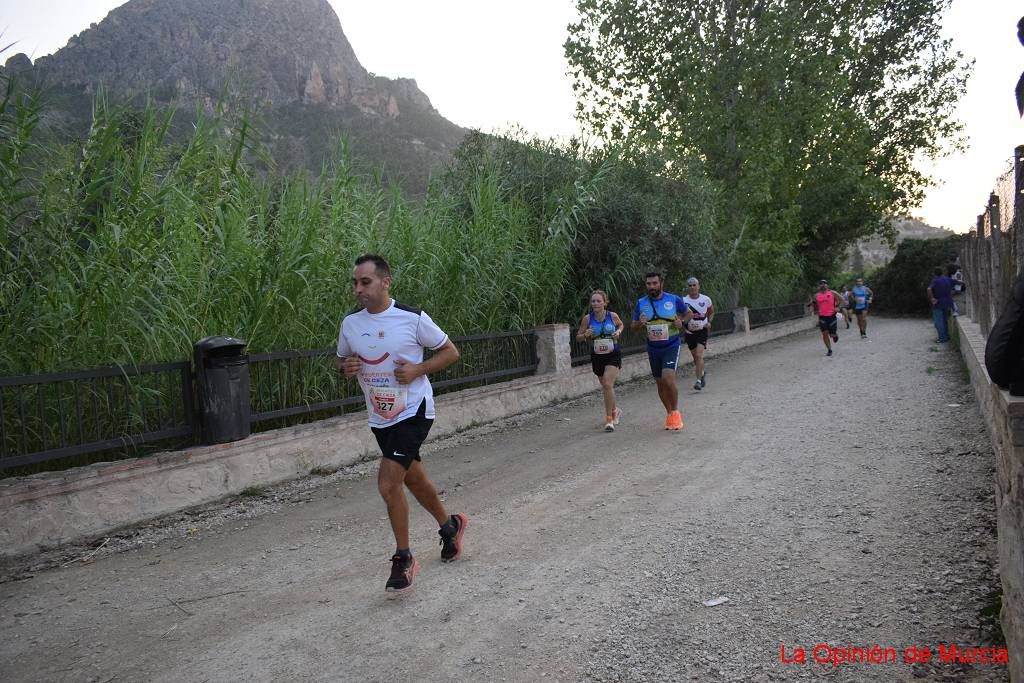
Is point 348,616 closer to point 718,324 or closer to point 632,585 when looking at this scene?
point 632,585

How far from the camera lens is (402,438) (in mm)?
4141

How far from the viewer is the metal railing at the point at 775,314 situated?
25.0m

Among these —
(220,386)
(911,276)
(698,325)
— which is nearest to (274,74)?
(911,276)

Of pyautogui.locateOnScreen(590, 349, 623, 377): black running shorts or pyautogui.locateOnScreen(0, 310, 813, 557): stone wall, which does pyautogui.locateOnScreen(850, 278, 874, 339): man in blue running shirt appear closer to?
pyautogui.locateOnScreen(590, 349, 623, 377): black running shorts

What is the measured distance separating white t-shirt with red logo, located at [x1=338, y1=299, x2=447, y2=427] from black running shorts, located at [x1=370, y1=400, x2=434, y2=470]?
0.12 ft

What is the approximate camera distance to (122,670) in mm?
3352

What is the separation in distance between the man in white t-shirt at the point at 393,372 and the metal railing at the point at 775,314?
21.8 m

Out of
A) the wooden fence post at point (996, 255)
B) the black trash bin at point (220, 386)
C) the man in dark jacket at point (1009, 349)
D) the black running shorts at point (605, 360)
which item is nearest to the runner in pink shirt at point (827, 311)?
the wooden fence post at point (996, 255)

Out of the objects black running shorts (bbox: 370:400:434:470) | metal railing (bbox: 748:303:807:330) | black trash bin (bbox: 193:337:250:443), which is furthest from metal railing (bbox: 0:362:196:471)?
metal railing (bbox: 748:303:807:330)

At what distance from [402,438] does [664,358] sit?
5286 millimetres

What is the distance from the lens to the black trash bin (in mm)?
6242

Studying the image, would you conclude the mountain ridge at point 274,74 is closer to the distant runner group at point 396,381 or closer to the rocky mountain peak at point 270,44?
the rocky mountain peak at point 270,44

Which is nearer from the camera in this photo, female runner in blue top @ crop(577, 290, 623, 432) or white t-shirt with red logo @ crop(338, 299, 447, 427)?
white t-shirt with red logo @ crop(338, 299, 447, 427)

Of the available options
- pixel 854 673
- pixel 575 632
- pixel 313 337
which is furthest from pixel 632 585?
pixel 313 337
